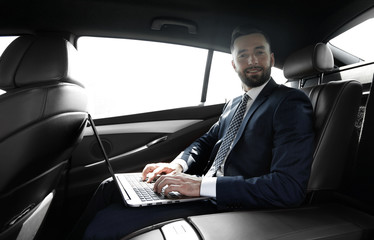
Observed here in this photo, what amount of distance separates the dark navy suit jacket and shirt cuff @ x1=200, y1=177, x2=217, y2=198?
0.02 meters

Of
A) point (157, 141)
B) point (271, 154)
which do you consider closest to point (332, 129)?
point (271, 154)

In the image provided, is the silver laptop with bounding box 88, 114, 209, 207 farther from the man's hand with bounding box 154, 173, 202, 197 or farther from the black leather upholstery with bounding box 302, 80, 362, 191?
the black leather upholstery with bounding box 302, 80, 362, 191

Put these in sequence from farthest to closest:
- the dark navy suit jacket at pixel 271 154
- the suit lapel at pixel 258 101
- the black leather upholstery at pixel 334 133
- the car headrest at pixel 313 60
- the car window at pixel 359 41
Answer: the car window at pixel 359 41 → the car headrest at pixel 313 60 → the suit lapel at pixel 258 101 → the black leather upholstery at pixel 334 133 → the dark navy suit jacket at pixel 271 154

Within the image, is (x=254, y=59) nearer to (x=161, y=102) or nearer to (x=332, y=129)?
(x=332, y=129)

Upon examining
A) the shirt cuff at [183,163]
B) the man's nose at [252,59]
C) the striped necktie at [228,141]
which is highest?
the man's nose at [252,59]

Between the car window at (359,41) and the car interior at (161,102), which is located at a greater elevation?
the car window at (359,41)

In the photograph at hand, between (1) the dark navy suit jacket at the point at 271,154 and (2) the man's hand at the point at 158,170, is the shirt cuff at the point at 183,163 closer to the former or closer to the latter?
(2) the man's hand at the point at 158,170

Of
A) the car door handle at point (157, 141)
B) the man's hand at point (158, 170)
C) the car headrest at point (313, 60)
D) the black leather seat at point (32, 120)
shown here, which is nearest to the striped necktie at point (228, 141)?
the man's hand at point (158, 170)

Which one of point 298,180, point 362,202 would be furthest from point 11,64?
point 362,202

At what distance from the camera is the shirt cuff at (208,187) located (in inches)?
41.8

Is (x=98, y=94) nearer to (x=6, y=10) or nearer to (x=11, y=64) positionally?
(x=6, y=10)

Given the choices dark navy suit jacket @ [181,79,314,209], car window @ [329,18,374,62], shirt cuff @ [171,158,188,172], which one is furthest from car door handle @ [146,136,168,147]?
car window @ [329,18,374,62]

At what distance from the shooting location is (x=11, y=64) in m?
1.19

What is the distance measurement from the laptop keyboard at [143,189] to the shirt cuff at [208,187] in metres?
0.16
